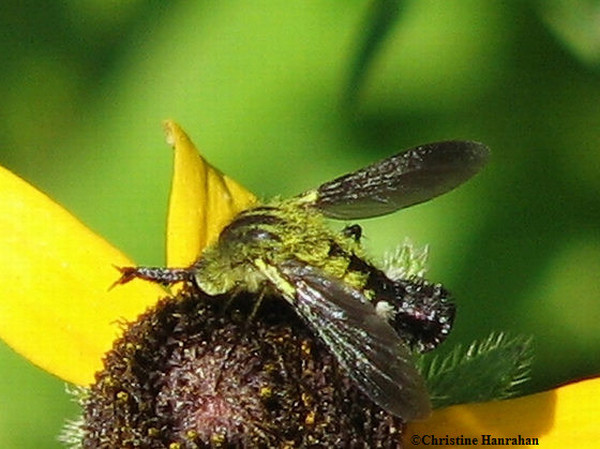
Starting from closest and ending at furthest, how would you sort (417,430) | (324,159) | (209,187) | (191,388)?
(191,388)
(417,430)
(209,187)
(324,159)

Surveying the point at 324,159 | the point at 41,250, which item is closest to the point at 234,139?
the point at 324,159

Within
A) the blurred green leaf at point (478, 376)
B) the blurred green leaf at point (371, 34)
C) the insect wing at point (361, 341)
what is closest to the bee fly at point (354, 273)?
the insect wing at point (361, 341)

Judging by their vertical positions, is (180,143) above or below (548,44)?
below

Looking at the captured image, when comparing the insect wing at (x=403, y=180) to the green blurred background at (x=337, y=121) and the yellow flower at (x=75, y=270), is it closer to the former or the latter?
the yellow flower at (x=75, y=270)

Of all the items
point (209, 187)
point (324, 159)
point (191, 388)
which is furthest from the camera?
point (324, 159)

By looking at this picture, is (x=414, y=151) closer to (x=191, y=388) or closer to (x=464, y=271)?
(x=191, y=388)

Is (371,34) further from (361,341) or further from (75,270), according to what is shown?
(361,341)

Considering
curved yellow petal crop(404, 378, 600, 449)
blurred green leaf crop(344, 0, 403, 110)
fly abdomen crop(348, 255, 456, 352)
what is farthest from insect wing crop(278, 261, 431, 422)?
blurred green leaf crop(344, 0, 403, 110)

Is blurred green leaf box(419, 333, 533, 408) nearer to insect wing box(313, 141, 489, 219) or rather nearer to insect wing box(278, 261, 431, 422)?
insect wing box(313, 141, 489, 219)
